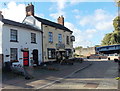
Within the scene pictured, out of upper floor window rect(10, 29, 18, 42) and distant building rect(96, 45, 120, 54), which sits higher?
upper floor window rect(10, 29, 18, 42)

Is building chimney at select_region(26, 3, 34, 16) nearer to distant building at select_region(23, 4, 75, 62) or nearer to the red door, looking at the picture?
distant building at select_region(23, 4, 75, 62)

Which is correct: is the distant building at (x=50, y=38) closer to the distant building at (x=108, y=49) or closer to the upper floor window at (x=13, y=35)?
the upper floor window at (x=13, y=35)

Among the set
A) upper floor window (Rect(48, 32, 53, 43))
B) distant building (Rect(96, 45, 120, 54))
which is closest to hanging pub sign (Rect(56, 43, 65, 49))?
upper floor window (Rect(48, 32, 53, 43))

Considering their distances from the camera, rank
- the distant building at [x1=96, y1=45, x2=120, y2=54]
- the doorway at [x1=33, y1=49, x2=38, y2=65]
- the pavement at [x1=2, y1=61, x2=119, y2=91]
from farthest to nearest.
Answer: the distant building at [x1=96, y1=45, x2=120, y2=54] < the doorway at [x1=33, y1=49, x2=38, y2=65] < the pavement at [x1=2, y1=61, x2=119, y2=91]

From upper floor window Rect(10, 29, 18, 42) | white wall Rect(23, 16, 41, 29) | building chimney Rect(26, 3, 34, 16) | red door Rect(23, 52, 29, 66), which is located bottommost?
red door Rect(23, 52, 29, 66)

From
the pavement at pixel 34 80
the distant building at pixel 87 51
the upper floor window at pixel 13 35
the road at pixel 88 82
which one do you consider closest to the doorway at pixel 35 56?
the upper floor window at pixel 13 35

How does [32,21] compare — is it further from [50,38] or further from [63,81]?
[63,81]

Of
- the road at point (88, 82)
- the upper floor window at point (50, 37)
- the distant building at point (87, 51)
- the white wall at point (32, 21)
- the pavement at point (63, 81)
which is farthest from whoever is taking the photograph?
the distant building at point (87, 51)

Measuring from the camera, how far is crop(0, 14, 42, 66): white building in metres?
13.9

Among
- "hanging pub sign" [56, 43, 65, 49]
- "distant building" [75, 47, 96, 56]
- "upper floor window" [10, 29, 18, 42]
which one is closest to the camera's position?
"upper floor window" [10, 29, 18, 42]

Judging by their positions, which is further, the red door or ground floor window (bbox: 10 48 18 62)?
the red door

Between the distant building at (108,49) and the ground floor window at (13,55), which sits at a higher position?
the distant building at (108,49)

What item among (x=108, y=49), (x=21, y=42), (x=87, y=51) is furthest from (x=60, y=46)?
(x=108, y=49)

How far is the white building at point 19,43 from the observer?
13.9 meters
